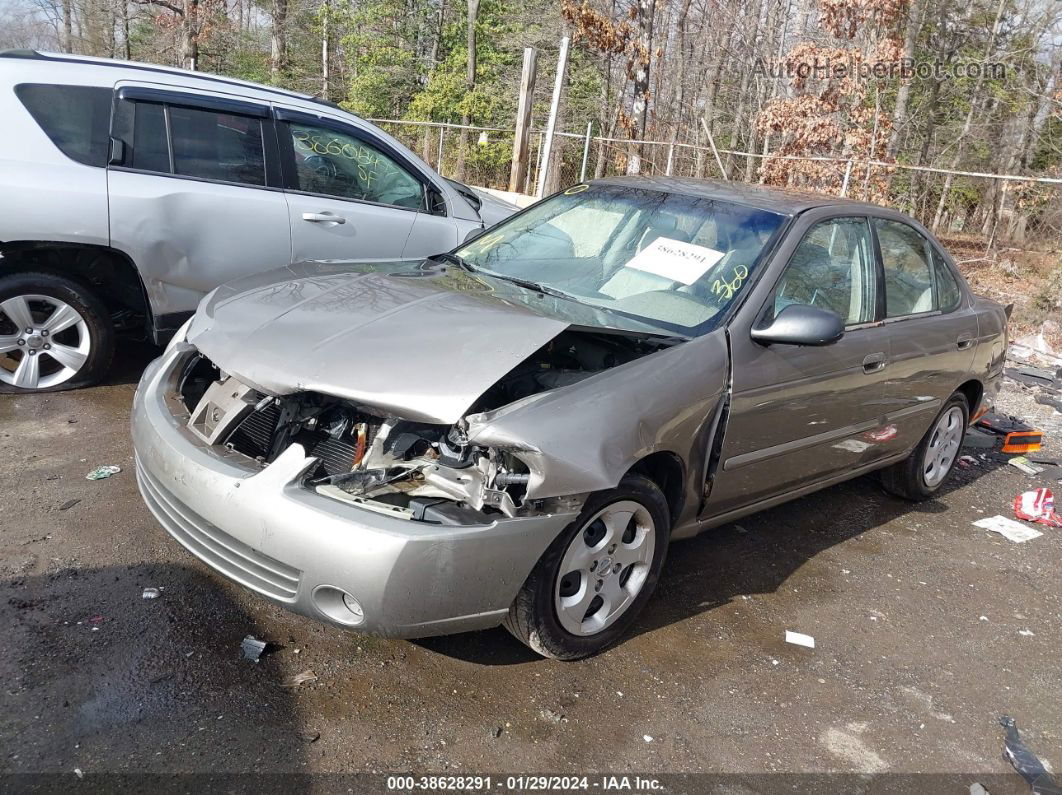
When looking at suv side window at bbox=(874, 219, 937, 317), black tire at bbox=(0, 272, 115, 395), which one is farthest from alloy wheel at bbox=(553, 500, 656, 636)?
black tire at bbox=(0, 272, 115, 395)

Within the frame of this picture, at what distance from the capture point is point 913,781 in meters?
2.79

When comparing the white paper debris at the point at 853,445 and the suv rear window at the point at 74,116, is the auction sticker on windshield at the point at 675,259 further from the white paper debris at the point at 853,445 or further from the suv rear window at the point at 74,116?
the suv rear window at the point at 74,116

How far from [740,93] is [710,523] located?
21.2 metres

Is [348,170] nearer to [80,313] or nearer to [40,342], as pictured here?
[80,313]

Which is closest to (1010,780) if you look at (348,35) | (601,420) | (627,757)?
(627,757)

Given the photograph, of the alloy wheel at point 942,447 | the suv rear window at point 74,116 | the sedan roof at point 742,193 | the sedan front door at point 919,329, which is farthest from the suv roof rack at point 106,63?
the alloy wheel at point 942,447

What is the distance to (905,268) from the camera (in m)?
4.57

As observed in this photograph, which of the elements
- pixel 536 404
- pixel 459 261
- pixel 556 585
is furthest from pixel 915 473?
pixel 536 404

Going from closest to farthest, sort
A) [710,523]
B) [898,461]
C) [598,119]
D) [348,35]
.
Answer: [710,523], [898,461], [598,119], [348,35]

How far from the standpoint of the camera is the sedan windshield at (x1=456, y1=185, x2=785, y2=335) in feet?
12.0

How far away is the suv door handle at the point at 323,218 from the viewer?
5.65 meters

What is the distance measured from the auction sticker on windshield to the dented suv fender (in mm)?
446

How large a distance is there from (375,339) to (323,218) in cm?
304

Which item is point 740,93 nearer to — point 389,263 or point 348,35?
point 348,35
